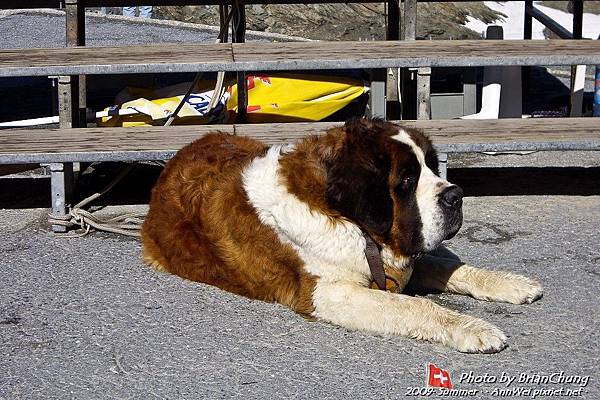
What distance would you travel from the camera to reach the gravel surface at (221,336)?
3.78 metres

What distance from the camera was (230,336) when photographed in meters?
4.24

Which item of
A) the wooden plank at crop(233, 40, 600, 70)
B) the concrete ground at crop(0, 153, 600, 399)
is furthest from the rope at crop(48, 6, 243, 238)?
the wooden plank at crop(233, 40, 600, 70)

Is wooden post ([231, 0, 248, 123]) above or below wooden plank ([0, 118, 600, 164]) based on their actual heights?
above

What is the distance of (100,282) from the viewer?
4.96 m

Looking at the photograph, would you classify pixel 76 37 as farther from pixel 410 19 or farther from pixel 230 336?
pixel 230 336

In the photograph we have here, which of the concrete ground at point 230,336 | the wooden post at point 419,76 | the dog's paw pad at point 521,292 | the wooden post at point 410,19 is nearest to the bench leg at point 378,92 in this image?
the wooden post at point 419,76

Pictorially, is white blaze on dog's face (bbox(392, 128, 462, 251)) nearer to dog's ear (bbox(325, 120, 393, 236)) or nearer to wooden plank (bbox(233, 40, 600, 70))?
dog's ear (bbox(325, 120, 393, 236))

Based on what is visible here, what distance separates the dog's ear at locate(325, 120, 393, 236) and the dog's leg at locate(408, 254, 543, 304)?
0.62 m

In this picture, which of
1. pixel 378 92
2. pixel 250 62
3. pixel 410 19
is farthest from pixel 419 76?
pixel 378 92

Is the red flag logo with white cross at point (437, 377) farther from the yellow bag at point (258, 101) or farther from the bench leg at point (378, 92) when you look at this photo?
the bench leg at point (378, 92)

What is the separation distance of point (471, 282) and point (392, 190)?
76 centimetres

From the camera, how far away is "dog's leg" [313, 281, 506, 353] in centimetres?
395

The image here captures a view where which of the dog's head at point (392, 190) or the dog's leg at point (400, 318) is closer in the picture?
the dog's leg at point (400, 318)

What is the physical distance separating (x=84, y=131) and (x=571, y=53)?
125 inches
